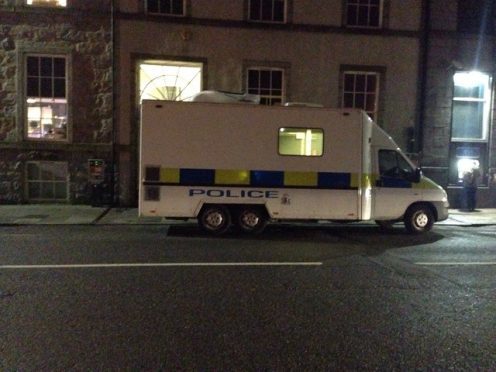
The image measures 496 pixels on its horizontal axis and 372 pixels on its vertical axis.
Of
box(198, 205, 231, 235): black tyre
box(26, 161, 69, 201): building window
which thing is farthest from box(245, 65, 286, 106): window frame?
box(198, 205, 231, 235): black tyre

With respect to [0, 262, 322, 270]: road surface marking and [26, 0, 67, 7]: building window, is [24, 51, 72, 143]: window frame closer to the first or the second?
[26, 0, 67, 7]: building window

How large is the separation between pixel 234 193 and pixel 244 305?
547 centimetres

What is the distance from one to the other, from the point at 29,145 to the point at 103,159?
92.1 inches

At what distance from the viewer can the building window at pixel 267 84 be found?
17.7 metres

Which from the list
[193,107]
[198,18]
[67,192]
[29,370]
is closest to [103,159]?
[67,192]

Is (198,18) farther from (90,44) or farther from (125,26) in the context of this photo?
(90,44)

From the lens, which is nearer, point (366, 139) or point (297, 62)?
point (366, 139)

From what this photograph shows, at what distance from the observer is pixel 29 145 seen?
1667cm

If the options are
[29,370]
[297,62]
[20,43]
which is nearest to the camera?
[29,370]

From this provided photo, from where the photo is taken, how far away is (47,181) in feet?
55.5

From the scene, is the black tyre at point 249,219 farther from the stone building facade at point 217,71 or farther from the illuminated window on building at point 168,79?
the illuminated window on building at point 168,79

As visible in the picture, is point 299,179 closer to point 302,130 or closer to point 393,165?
point 302,130

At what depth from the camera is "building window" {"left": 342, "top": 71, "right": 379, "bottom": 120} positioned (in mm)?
18078

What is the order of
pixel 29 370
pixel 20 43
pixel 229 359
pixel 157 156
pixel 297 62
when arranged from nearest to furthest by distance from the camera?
pixel 29 370 < pixel 229 359 < pixel 157 156 < pixel 20 43 < pixel 297 62
